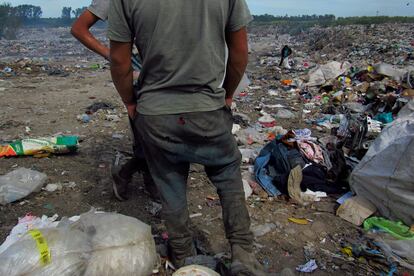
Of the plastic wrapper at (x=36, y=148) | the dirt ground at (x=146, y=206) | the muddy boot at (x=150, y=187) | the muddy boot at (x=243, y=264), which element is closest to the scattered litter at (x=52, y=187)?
the dirt ground at (x=146, y=206)

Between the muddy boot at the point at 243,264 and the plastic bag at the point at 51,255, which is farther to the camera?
the muddy boot at the point at 243,264

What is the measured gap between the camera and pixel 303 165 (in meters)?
3.50

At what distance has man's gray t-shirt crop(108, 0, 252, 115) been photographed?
169cm

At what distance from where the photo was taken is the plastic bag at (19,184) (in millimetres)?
2975

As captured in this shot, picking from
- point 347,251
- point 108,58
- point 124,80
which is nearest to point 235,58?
point 124,80

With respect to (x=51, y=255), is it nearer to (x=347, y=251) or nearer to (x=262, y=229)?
(x=262, y=229)

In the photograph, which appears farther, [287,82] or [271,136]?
[287,82]

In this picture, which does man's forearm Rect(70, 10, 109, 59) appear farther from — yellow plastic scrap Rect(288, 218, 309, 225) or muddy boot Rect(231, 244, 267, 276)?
yellow plastic scrap Rect(288, 218, 309, 225)

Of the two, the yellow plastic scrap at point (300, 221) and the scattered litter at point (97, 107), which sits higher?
the scattered litter at point (97, 107)

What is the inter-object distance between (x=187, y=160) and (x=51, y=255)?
79 centimetres

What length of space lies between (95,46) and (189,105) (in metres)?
1.22

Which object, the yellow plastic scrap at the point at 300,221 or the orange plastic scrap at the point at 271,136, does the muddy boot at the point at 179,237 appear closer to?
the yellow plastic scrap at the point at 300,221

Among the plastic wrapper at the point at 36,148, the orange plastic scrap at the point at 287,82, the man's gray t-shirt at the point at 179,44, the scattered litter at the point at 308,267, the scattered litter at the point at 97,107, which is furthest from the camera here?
the orange plastic scrap at the point at 287,82

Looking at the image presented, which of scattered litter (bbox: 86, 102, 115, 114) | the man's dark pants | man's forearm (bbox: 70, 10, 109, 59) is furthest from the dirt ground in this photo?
man's forearm (bbox: 70, 10, 109, 59)
